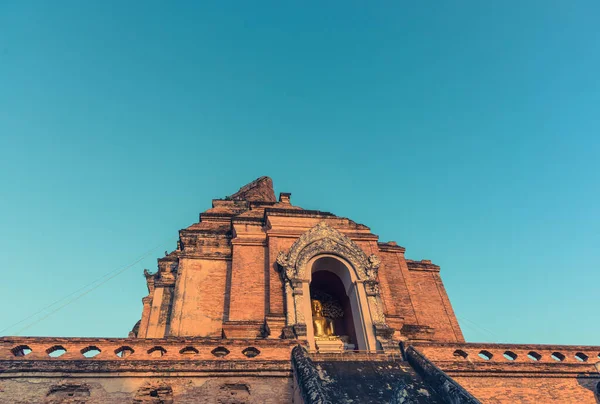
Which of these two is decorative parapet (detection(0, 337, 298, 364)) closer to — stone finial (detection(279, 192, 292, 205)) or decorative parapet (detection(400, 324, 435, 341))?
decorative parapet (detection(400, 324, 435, 341))

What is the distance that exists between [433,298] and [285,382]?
32.2 feet

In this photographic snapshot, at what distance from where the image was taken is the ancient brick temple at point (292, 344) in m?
9.73

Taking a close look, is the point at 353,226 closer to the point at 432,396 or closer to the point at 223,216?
the point at 223,216

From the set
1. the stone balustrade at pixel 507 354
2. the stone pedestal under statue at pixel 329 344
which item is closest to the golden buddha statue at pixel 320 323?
the stone pedestal under statue at pixel 329 344

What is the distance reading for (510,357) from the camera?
12.6 meters

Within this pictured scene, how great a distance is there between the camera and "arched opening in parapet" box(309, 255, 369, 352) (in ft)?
49.0

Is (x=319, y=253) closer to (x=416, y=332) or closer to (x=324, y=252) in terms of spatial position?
(x=324, y=252)

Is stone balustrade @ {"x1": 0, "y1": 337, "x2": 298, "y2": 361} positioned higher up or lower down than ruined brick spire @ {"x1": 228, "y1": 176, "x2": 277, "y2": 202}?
lower down

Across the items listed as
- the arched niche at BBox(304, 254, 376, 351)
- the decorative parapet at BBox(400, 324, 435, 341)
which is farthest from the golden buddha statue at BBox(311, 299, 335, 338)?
the decorative parapet at BBox(400, 324, 435, 341)

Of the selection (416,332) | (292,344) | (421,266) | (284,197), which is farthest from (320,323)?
(284,197)

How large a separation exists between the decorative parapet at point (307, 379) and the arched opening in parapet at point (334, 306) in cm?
366

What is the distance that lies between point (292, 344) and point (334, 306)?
5654 millimetres

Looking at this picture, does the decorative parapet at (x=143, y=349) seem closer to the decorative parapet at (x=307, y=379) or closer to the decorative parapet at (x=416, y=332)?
the decorative parapet at (x=307, y=379)

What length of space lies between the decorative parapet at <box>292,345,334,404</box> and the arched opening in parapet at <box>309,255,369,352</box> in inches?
144
